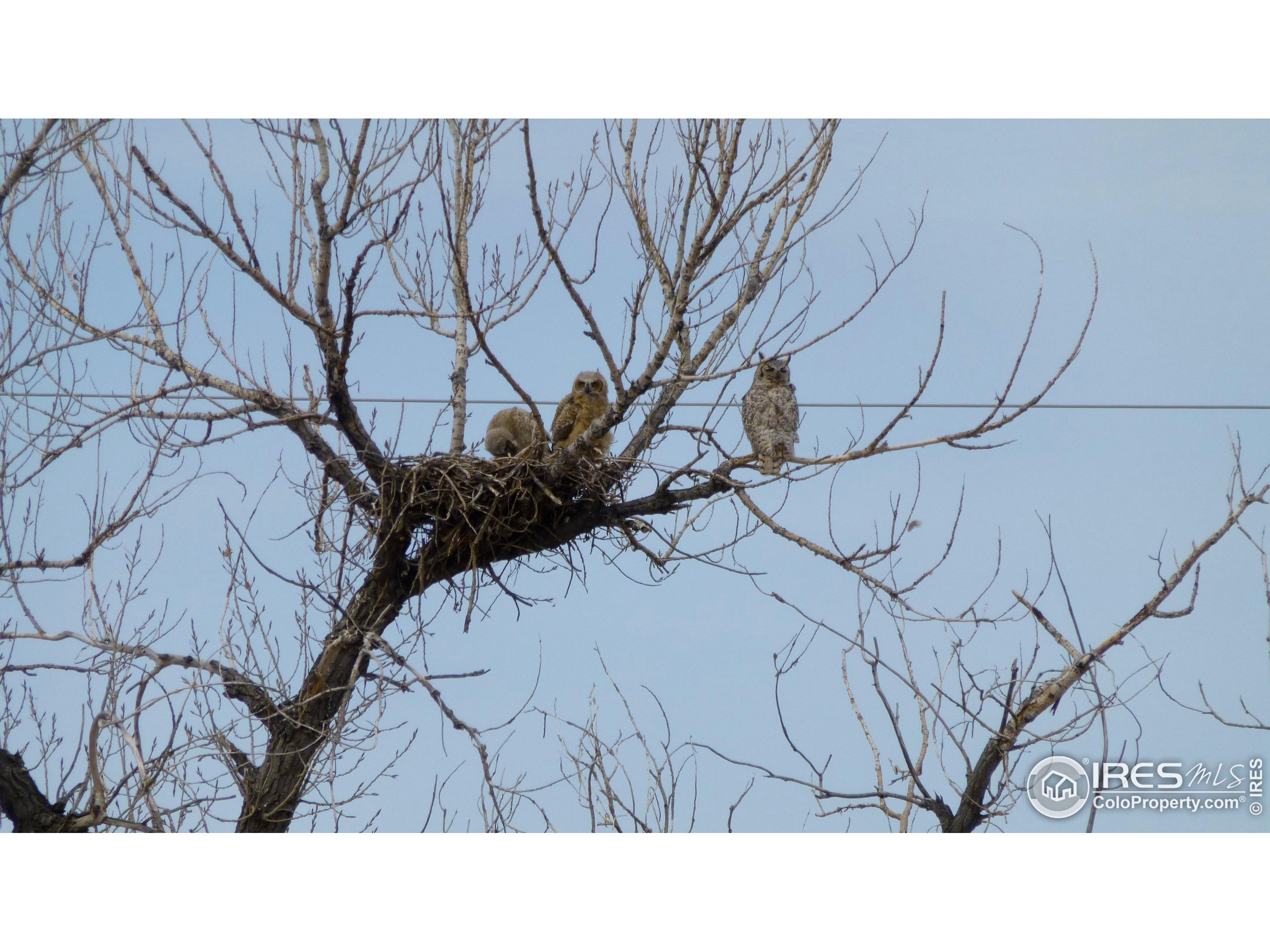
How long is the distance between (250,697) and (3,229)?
7.32 feet

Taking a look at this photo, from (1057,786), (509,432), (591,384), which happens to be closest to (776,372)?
(591,384)

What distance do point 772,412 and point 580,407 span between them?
37.5 inches

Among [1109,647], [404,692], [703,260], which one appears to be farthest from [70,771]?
[1109,647]

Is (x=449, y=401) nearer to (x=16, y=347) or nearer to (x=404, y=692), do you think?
(x=404, y=692)

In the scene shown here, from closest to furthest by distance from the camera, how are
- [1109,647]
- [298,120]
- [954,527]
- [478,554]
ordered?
1. [1109,647]
2. [954,527]
3. [298,120]
4. [478,554]

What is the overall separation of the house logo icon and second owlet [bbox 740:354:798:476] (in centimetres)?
163

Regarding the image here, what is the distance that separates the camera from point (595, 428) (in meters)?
3.92

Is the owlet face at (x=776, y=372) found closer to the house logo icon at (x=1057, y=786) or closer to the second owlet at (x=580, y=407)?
the second owlet at (x=580, y=407)

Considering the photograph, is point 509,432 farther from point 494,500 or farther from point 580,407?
point 494,500

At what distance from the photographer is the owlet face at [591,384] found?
16.5 feet

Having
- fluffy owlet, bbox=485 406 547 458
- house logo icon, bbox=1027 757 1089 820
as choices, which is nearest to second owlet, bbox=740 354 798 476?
fluffy owlet, bbox=485 406 547 458

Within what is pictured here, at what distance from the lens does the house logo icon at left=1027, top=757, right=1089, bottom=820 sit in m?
3.47

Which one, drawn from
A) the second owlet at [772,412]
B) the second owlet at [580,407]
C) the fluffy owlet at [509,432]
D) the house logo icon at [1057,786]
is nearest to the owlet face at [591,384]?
the second owlet at [580,407]

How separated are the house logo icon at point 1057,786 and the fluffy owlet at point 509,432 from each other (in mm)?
2653
